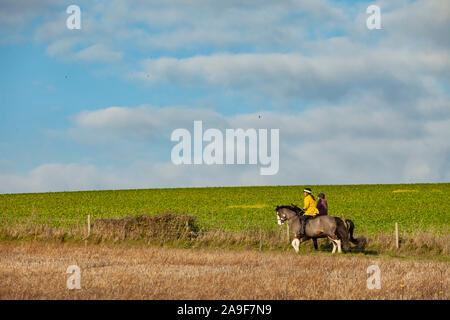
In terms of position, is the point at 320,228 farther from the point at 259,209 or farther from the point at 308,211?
the point at 259,209

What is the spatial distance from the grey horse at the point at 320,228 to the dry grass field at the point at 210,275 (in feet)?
2.59

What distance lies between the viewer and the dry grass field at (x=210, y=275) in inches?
535

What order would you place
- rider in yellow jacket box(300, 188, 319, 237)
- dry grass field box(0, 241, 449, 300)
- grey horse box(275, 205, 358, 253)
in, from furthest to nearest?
1. rider in yellow jacket box(300, 188, 319, 237)
2. grey horse box(275, 205, 358, 253)
3. dry grass field box(0, 241, 449, 300)

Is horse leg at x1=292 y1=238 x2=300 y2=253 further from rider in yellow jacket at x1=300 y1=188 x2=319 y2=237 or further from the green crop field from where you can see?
the green crop field

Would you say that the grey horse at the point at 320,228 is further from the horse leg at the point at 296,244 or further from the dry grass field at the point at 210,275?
the dry grass field at the point at 210,275

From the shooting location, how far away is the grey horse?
76.5ft

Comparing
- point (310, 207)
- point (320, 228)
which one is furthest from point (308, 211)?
point (320, 228)

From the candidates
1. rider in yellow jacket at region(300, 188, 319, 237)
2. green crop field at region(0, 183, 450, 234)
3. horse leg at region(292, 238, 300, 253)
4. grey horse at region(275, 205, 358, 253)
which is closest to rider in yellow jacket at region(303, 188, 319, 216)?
rider in yellow jacket at region(300, 188, 319, 237)

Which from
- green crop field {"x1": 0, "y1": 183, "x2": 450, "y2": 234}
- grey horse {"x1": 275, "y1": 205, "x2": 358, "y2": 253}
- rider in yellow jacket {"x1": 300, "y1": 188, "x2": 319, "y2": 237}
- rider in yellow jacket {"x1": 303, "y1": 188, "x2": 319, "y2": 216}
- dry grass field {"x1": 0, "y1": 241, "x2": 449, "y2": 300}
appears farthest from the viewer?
green crop field {"x1": 0, "y1": 183, "x2": 450, "y2": 234}

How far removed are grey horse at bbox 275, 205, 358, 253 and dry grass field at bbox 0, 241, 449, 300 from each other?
79 cm

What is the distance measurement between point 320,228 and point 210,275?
8.27 m

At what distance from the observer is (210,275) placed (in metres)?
16.4
